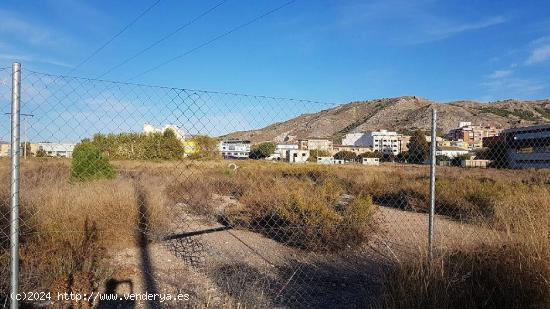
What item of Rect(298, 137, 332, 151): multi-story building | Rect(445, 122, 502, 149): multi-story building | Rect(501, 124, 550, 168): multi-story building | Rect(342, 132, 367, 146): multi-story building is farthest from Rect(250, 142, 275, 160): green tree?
Rect(342, 132, 367, 146): multi-story building

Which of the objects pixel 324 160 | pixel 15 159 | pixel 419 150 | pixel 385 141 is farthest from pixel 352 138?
pixel 15 159

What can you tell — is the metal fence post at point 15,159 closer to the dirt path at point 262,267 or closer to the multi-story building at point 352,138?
the dirt path at point 262,267

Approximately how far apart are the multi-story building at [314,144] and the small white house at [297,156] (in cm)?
19

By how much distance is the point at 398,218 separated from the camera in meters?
10.9

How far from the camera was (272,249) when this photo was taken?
7234 millimetres

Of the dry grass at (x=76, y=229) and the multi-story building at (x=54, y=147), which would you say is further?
the multi-story building at (x=54, y=147)

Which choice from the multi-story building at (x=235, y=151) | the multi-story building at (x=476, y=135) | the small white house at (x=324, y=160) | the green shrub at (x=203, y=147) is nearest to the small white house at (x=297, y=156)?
the small white house at (x=324, y=160)

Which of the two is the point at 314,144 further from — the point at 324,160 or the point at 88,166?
the point at 88,166

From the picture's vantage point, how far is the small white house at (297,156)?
13258 mm

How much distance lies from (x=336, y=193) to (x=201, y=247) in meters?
3.88

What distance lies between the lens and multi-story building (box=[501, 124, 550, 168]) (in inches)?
245

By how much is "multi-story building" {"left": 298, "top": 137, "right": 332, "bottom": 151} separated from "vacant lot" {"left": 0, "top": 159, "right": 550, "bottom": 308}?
258cm

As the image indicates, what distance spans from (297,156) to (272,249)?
283 inches

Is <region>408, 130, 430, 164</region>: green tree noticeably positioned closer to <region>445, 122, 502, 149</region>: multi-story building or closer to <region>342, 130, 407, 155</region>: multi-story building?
<region>342, 130, 407, 155</region>: multi-story building
